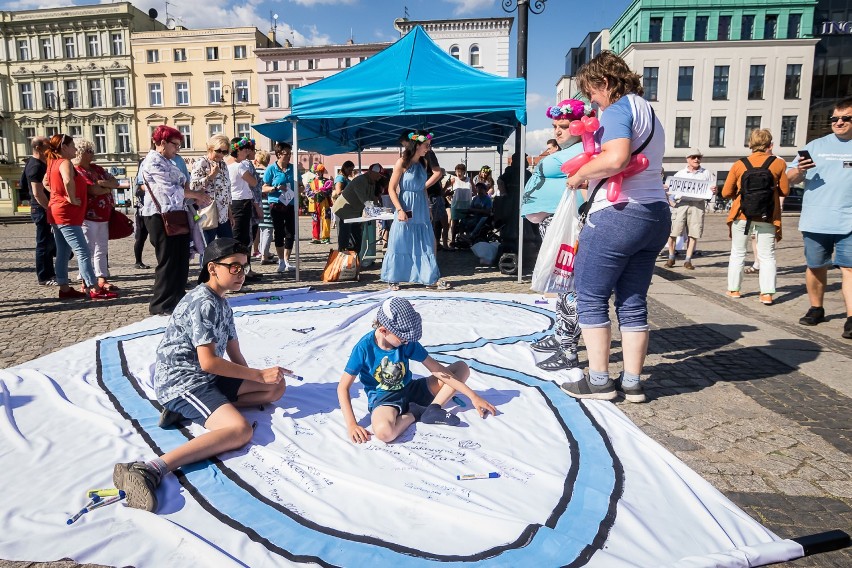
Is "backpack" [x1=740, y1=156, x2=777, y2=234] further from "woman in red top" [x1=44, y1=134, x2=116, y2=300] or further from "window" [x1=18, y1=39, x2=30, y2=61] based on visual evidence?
"window" [x1=18, y1=39, x2=30, y2=61]

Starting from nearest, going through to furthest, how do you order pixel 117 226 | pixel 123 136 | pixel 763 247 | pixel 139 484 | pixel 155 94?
1. pixel 139 484
2. pixel 763 247
3. pixel 117 226
4. pixel 155 94
5. pixel 123 136

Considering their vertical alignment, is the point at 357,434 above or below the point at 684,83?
below

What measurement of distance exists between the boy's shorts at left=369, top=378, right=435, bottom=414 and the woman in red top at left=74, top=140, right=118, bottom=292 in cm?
546

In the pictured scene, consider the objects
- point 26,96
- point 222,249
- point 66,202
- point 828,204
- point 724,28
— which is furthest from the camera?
point 26,96

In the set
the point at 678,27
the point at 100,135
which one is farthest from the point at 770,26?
the point at 100,135

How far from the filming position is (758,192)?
6574 mm

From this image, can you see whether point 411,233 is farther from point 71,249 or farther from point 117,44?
point 117,44

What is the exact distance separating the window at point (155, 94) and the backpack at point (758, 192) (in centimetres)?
5135

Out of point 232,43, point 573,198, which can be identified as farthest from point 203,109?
point 573,198

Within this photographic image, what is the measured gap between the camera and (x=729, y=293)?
7.31 meters

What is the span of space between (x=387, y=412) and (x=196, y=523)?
108cm

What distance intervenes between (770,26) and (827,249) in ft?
159

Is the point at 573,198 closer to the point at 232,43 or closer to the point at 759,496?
the point at 759,496

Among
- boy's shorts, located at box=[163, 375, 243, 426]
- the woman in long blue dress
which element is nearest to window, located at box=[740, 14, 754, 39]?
the woman in long blue dress
